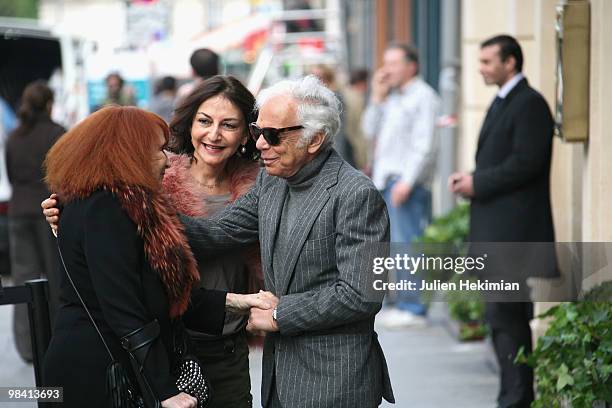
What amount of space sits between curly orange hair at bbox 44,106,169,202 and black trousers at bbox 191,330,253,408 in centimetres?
84

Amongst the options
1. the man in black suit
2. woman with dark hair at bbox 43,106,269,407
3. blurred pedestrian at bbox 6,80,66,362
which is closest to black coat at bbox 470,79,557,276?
the man in black suit

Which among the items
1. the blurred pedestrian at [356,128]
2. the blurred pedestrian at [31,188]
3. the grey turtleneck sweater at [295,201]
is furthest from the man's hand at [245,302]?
the blurred pedestrian at [356,128]

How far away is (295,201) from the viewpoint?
3924mm

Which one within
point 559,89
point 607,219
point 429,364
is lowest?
point 429,364

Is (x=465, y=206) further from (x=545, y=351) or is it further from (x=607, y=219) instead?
(x=545, y=351)

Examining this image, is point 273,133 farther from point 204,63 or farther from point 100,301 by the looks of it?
point 204,63

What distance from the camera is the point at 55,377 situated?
372cm

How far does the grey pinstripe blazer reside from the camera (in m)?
3.71

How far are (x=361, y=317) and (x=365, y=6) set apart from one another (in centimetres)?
2382

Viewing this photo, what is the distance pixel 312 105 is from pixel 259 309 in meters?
0.69

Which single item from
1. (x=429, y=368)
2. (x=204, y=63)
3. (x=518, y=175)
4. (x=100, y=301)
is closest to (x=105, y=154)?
(x=100, y=301)

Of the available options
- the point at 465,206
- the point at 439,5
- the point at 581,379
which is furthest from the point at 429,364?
the point at 439,5

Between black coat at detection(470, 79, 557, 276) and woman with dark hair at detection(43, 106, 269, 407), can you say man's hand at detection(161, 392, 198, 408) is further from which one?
black coat at detection(470, 79, 557, 276)

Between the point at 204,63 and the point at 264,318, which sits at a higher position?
the point at 204,63
